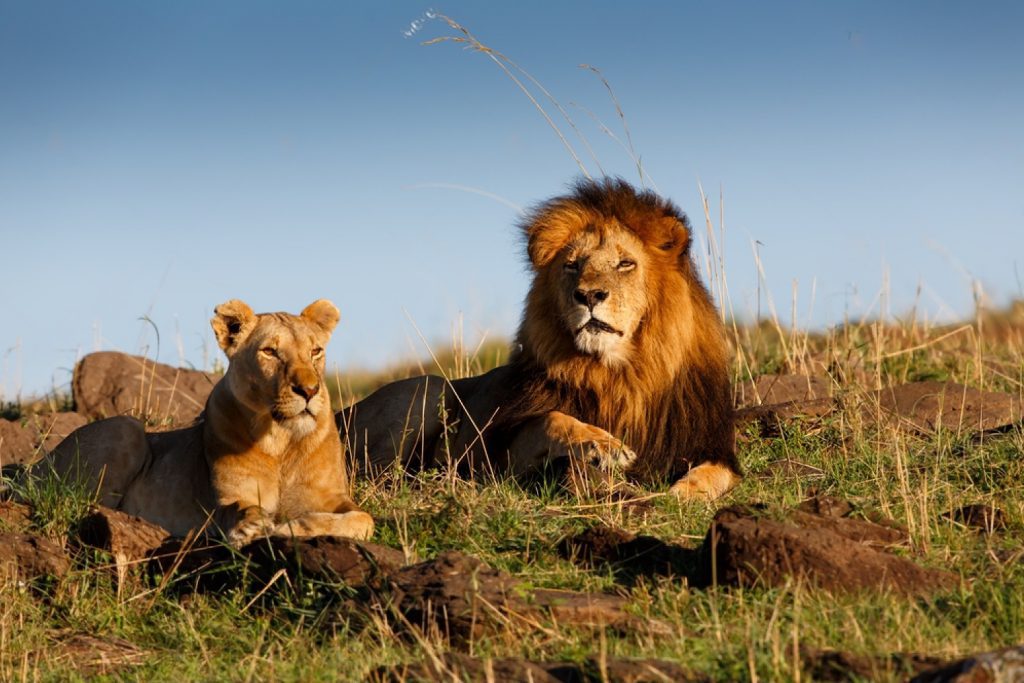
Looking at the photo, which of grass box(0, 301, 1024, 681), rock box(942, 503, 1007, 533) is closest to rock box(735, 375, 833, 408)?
grass box(0, 301, 1024, 681)

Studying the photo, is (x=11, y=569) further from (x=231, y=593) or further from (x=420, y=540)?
(x=420, y=540)

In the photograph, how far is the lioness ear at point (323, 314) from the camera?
5.61m

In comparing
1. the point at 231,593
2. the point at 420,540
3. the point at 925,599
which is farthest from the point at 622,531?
the point at 231,593

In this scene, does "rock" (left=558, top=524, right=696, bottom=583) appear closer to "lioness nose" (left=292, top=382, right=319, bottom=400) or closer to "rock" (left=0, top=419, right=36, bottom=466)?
"lioness nose" (left=292, top=382, right=319, bottom=400)

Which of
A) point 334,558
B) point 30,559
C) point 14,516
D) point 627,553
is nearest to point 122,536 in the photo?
point 30,559

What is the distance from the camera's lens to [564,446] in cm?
622

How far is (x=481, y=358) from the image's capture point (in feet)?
42.7

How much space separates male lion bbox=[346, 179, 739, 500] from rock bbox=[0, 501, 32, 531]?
1615 millimetres

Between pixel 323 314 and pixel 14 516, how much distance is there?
1523mm

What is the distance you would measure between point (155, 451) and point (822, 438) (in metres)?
3.25

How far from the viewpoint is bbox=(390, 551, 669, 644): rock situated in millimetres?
4141

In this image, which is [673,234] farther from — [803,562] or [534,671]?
[534,671]

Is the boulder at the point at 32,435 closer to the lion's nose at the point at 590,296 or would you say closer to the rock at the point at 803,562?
the lion's nose at the point at 590,296

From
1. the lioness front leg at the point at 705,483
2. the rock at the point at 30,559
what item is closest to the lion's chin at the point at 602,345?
the lioness front leg at the point at 705,483
